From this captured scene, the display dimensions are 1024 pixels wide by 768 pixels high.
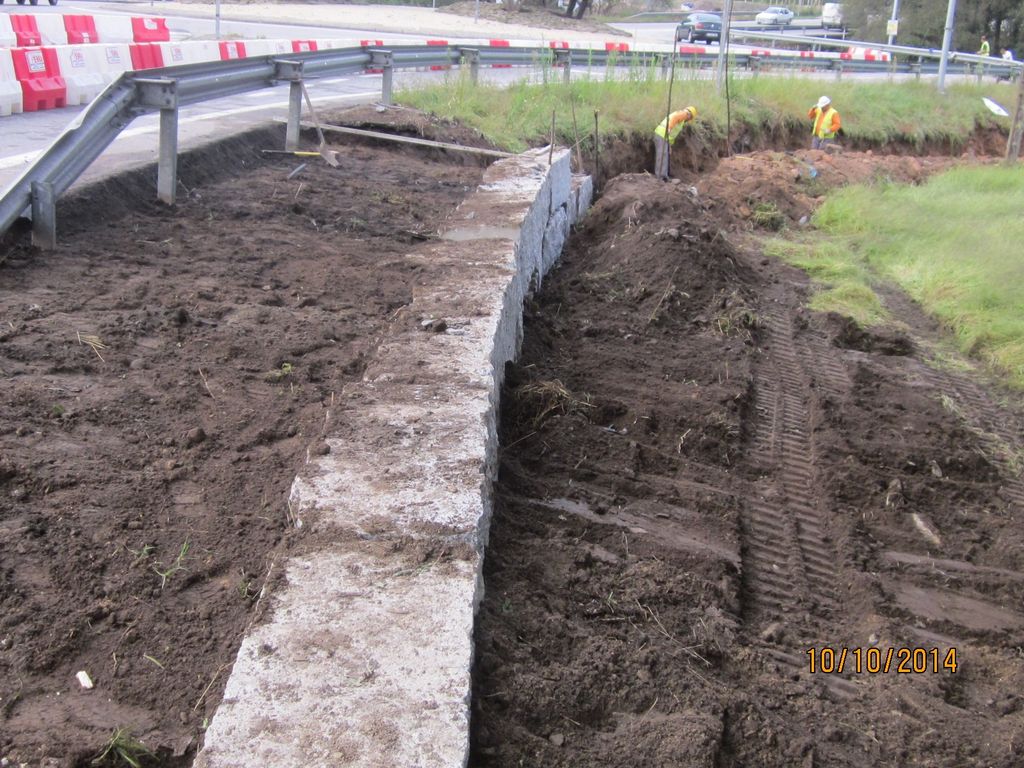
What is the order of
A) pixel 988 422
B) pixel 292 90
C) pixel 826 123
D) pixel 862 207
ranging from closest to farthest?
1. pixel 988 422
2. pixel 292 90
3. pixel 862 207
4. pixel 826 123

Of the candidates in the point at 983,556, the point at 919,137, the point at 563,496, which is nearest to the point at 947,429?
the point at 983,556

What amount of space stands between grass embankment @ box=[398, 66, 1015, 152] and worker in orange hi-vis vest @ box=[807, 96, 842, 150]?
2.20 ft

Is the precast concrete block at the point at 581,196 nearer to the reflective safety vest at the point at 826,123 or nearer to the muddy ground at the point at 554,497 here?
the muddy ground at the point at 554,497

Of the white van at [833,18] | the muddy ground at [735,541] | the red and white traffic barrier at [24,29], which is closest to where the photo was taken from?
the muddy ground at [735,541]

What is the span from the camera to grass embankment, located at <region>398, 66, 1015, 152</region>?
11844 mm

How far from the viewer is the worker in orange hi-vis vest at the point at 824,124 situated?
1688 cm

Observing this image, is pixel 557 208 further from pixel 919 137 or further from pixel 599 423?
pixel 919 137

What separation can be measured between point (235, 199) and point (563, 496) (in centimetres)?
377

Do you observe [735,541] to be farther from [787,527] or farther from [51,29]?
[51,29]

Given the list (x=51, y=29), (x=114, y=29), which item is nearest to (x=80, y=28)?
(x=51, y=29)

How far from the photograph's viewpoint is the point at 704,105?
15.8 meters

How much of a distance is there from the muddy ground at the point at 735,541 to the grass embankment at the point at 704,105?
465 cm

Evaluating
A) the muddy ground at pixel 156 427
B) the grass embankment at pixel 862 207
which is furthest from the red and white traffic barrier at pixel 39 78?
the muddy ground at pixel 156 427
